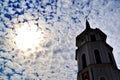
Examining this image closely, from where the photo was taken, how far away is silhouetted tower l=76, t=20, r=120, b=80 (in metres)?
29.6

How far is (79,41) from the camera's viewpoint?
124ft

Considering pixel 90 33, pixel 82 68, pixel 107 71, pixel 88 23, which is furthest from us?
pixel 88 23

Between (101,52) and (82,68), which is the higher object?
(101,52)

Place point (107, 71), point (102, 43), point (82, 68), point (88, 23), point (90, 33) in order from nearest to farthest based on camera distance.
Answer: point (107, 71), point (82, 68), point (102, 43), point (90, 33), point (88, 23)

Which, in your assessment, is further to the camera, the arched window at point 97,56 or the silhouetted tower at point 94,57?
the arched window at point 97,56

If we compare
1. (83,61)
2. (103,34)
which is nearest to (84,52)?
(83,61)

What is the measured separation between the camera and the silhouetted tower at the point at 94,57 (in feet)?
97.2

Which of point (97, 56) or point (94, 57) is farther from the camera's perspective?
point (97, 56)

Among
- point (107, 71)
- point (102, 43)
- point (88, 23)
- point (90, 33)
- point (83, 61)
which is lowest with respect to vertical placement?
point (107, 71)

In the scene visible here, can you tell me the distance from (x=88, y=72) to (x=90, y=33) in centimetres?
910

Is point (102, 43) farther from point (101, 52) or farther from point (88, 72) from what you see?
point (88, 72)

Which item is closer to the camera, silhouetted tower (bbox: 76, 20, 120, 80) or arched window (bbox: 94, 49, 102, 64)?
silhouetted tower (bbox: 76, 20, 120, 80)

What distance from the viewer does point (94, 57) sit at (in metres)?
31.9

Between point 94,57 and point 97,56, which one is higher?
point 97,56
